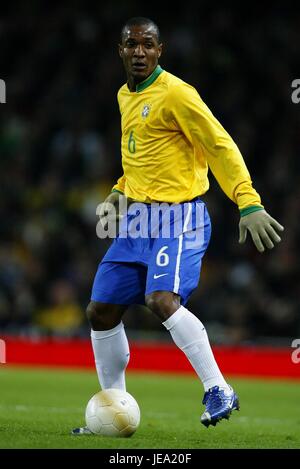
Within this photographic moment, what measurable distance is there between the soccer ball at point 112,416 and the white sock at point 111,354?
0.33 m

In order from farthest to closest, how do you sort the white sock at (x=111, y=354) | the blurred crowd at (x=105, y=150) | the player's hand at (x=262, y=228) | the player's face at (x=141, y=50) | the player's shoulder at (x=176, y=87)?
the blurred crowd at (x=105, y=150) → the white sock at (x=111, y=354) → the player's face at (x=141, y=50) → the player's shoulder at (x=176, y=87) → the player's hand at (x=262, y=228)

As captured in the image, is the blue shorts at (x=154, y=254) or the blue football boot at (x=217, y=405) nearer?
the blue football boot at (x=217, y=405)

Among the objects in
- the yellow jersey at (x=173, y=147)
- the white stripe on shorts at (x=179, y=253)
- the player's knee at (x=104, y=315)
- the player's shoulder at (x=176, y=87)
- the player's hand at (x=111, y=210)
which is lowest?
the player's knee at (x=104, y=315)

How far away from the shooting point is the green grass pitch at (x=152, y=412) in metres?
5.63

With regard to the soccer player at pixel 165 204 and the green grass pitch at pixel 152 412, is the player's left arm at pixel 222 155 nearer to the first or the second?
the soccer player at pixel 165 204

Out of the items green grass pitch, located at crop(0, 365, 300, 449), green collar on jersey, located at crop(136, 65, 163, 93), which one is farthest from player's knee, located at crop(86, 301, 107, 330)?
green collar on jersey, located at crop(136, 65, 163, 93)

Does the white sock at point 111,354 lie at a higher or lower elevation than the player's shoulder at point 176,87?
lower

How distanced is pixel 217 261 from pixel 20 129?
424 centimetres

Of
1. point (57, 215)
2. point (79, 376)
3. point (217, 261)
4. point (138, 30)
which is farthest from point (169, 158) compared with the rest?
point (57, 215)

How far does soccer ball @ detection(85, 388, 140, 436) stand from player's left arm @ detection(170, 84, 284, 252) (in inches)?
45.6

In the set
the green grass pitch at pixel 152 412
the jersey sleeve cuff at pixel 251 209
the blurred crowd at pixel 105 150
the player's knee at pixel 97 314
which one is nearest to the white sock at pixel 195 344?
the green grass pitch at pixel 152 412

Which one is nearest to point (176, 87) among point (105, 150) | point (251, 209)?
point (251, 209)

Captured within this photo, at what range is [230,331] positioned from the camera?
13.2 m

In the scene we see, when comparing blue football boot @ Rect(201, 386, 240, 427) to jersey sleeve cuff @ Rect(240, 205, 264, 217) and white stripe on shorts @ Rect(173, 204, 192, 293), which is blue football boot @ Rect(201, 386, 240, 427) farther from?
jersey sleeve cuff @ Rect(240, 205, 264, 217)
